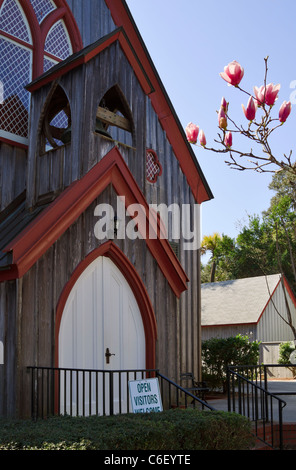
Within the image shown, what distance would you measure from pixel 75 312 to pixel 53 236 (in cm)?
141

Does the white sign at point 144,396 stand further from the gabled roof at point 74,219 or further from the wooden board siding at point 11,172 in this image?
the wooden board siding at point 11,172

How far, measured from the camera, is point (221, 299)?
3522 cm

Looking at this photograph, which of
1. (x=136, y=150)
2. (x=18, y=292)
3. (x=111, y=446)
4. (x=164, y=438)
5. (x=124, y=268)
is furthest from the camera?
(x=136, y=150)

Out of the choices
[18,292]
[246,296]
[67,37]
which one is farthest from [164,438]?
[246,296]

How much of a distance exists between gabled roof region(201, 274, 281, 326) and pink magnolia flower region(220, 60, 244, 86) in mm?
26052

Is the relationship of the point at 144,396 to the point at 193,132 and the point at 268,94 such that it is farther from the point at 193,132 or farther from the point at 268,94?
the point at 268,94

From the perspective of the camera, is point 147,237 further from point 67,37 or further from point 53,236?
point 67,37

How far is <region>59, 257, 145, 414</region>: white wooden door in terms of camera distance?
31.4 ft

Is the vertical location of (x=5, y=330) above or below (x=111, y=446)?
above

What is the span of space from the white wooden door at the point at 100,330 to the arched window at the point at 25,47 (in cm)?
330

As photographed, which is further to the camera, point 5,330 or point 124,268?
point 124,268

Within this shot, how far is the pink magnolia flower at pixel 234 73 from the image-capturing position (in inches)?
223

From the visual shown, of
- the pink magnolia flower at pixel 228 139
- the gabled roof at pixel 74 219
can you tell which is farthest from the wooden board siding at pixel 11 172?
the pink magnolia flower at pixel 228 139

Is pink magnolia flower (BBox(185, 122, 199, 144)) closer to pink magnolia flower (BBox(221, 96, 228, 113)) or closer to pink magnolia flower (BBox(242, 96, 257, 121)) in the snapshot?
pink magnolia flower (BBox(221, 96, 228, 113))
